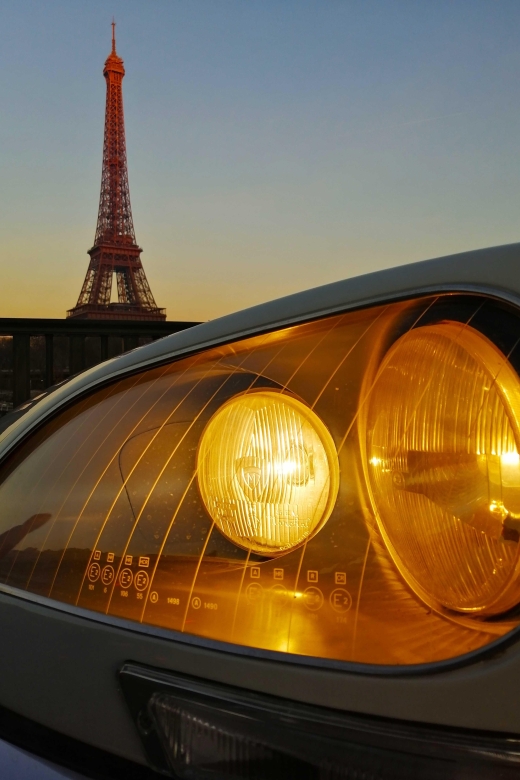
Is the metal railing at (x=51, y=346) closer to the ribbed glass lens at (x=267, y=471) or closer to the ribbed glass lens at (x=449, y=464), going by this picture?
the ribbed glass lens at (x=267, y=471)

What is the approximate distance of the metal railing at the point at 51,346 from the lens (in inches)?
242

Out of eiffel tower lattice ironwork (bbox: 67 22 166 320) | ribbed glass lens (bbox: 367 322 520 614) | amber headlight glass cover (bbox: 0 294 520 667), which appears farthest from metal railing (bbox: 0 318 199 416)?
eiffel tower lattice ironwork (bbox: 67 22 166 320)

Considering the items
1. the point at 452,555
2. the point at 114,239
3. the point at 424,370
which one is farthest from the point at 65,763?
the point at 114,239

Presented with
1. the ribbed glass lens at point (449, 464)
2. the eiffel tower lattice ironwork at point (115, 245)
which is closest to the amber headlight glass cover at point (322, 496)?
the ribbed glass lens at point (449, 464)

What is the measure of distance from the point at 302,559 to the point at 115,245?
4358cm

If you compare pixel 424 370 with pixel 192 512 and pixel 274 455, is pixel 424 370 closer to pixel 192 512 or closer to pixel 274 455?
pixel 274 455

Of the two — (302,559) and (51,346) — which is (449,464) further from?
(51,346)

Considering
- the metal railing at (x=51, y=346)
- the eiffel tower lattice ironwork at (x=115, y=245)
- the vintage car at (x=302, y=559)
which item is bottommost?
the vintage car at (x=302, y=559)

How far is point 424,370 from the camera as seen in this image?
0.88 meters

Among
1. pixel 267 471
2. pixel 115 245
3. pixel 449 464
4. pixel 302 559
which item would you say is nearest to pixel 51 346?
pixel 267 471

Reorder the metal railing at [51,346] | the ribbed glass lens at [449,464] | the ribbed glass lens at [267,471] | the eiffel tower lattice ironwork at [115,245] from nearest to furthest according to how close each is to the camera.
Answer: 1. the ribbed glass lens at [449,464]
2. the ribbed glass lens at [267,471]
3. the metal railing at [51,346]
4. the eiffel tower lattice ironwork at [115,245]

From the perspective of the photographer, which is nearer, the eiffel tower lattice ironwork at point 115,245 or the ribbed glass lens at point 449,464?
the ribbed glass lens at point 449,464

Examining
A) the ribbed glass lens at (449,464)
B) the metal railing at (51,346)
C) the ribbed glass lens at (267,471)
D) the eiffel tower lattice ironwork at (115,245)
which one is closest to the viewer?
the ribbed glass lens at (449,464)

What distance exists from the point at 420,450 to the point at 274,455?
21cm
